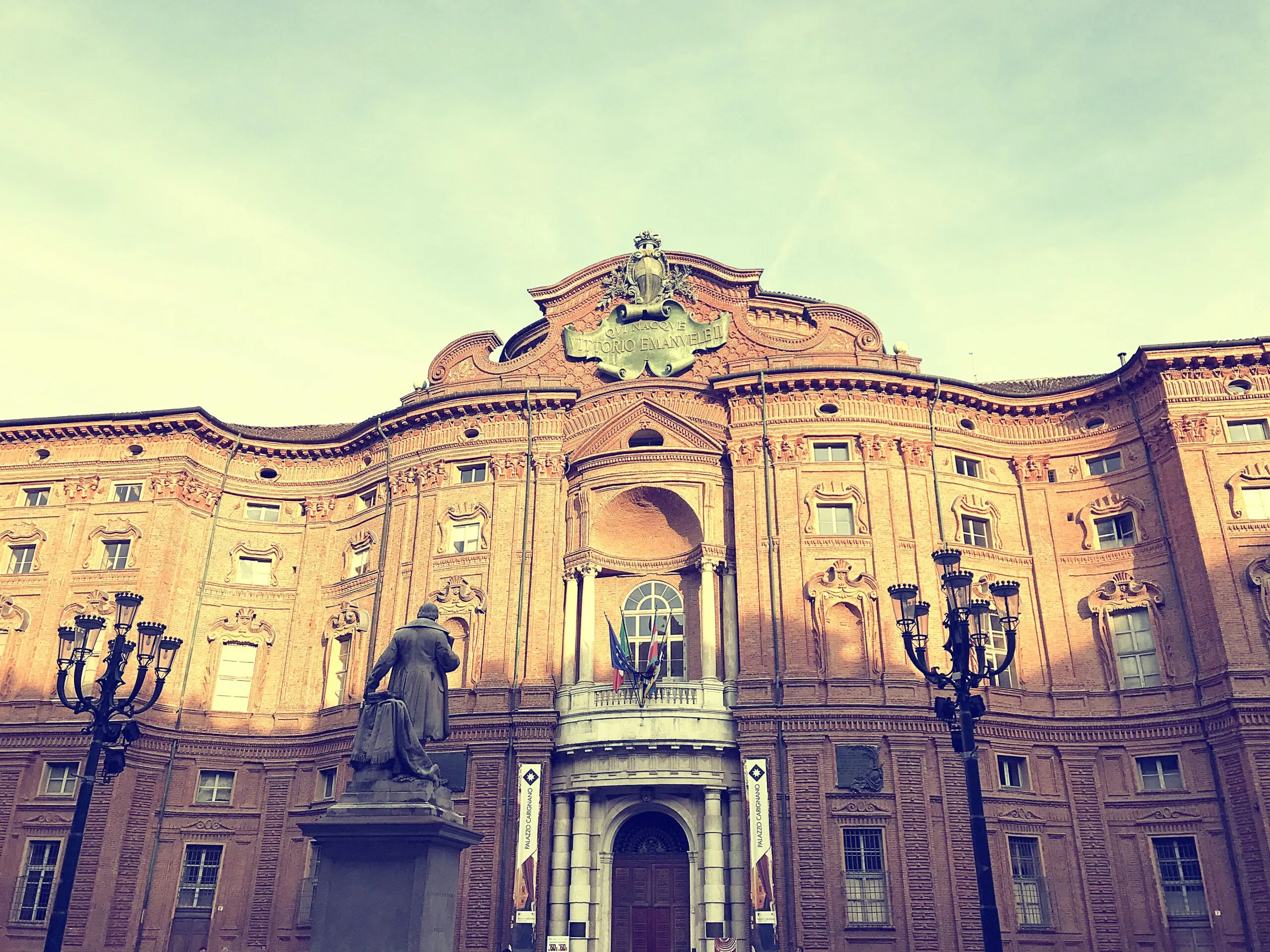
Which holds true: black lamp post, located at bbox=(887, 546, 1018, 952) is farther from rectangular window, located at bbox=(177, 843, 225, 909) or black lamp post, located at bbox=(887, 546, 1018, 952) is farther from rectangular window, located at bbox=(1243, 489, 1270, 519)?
rectangular window, located at bbox=(177, 843, 225, 909)

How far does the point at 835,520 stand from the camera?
31906 millimetres

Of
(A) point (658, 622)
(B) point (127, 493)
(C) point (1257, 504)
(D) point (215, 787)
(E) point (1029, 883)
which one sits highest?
(B) point (127, 493)

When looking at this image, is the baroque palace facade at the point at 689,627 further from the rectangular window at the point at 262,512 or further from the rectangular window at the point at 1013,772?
the rectangular window at the point at 262,512

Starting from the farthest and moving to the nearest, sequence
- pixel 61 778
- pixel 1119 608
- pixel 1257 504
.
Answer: pixel 61 778 → pixel 1119 608 → pixel 1257 504

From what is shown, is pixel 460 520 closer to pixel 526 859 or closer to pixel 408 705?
pixel 526 859

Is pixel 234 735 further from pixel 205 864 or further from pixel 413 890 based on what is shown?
pixel 413 890

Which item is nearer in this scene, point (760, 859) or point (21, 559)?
point (760, 859)

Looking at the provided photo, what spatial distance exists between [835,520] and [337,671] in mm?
17596

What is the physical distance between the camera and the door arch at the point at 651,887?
92.4 feet

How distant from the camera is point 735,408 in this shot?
33312 mm

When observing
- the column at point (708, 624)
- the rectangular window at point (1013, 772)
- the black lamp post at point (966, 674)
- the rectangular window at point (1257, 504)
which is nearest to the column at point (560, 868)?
the column at point (708, 624)

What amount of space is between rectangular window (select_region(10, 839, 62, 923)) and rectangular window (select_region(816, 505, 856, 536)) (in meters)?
25.3

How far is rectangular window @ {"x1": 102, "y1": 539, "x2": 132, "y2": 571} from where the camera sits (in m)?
35.1

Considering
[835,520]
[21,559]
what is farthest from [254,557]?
[835,520]
